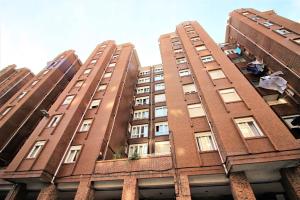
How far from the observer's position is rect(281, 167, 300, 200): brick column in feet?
30.1

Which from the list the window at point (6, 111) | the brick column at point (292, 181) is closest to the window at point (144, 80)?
the window at point (6, 111)

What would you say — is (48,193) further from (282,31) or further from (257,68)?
(282,31)

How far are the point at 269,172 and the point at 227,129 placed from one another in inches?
125

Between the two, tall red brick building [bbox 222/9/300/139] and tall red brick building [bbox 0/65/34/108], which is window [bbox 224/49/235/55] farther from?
tall red brick building [bbox 0/65/34/108]

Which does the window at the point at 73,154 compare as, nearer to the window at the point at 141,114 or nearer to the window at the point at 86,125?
the window at the point at 86,125

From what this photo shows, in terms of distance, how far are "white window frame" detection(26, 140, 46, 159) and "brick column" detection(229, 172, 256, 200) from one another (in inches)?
552

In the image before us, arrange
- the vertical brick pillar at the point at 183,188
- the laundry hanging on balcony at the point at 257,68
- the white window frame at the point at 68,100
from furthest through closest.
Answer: the white window frame at the point at 68,100, the laundry hanging on balcony at the point at 257,68, the vertical brick pillar at the point at 183,188

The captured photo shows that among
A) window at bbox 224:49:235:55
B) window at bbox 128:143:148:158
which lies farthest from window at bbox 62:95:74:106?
window at bbox 224:49:235:55

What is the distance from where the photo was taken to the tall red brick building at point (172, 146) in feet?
34.8

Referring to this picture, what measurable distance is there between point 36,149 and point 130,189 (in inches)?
359

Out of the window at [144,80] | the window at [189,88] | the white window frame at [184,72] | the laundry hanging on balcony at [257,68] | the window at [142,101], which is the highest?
the window at [144,80]

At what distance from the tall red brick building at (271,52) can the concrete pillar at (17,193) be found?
20.0m

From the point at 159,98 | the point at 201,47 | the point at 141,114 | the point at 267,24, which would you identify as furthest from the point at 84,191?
the point at 267,24

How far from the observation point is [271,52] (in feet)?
64.3
